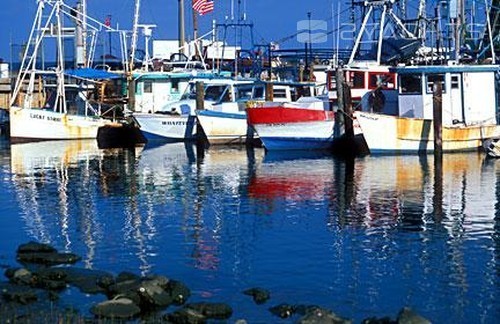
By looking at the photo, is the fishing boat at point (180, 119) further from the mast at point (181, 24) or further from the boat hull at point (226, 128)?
the mast at point (181, 24)

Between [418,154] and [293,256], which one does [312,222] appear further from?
[418,154]

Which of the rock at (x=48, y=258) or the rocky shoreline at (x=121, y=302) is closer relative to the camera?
the rocky shoreline at (x=121, y=302)

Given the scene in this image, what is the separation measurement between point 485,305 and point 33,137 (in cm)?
3768

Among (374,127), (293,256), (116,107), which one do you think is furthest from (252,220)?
(116,107)

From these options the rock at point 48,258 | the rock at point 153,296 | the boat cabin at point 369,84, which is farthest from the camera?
the boat cabin at point 369,84

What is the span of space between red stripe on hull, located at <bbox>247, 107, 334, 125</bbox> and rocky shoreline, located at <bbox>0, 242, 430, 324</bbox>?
73.2 ft

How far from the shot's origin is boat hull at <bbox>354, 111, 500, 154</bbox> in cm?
3841

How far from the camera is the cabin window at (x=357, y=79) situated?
41.8 metres

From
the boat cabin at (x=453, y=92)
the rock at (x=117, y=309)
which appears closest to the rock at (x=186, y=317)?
the rock at (x=117, y=309)

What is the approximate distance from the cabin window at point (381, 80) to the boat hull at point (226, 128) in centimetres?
685

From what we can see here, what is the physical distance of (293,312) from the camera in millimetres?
15508

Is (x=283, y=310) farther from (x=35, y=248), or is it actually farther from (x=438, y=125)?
(x=438, y=125)

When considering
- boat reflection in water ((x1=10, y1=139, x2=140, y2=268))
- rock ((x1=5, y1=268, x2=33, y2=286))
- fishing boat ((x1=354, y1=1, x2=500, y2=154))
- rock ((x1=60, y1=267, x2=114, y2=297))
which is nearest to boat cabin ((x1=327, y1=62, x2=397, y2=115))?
fishing boat ((x1=354, y1=1, x2=500, y2=154))

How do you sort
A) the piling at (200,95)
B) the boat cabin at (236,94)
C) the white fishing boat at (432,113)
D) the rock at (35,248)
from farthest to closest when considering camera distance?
the boat cabin at (236,94), the piling at (200,95), the white fishing boat at (432,113), the rock at (35,248)
